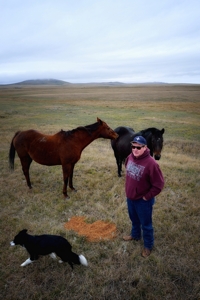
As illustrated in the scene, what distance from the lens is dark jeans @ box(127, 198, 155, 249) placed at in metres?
Answer: 3.50

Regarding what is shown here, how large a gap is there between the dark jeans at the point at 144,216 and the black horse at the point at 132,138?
2459 mm

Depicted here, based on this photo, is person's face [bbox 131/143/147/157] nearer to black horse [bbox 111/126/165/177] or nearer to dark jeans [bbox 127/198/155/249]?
dark jeans [bbox 127/198/155/249]

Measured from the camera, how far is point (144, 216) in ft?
11.7

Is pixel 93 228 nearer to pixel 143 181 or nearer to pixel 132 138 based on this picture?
pixel 143 181

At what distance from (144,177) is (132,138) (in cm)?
382

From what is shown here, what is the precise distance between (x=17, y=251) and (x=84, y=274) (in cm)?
156

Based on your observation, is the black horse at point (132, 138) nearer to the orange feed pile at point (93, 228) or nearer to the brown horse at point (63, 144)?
the brown horse at point (63, 144)

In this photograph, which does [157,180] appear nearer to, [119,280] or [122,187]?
[119,280]

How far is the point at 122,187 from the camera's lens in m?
6.79

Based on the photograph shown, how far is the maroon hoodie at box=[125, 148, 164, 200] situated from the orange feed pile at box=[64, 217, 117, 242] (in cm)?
154

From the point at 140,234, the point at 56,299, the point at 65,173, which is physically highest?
the point at 65,173

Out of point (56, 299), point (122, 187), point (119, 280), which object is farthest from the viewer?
point (122, 187)

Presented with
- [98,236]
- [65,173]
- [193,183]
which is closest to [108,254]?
[98,236]

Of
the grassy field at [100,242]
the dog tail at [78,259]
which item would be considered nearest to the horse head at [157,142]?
the grassy field at [100,242]
